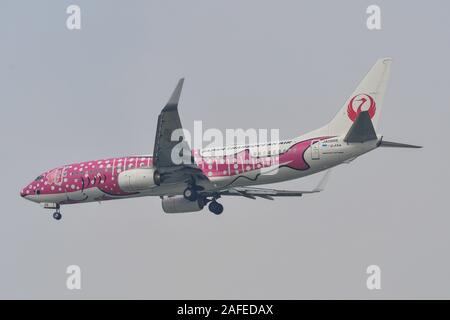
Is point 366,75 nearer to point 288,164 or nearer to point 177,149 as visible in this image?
point 288,164

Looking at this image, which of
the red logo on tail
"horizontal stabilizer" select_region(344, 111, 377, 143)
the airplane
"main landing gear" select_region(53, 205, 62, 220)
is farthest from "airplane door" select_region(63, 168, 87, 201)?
"horizontal stabilizer" select_region(344, 111, 377, 143)

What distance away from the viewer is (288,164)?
4825 cm

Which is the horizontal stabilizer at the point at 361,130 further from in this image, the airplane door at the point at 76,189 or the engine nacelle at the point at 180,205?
the airplane door at the point at 76,189

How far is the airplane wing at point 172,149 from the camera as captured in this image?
45.1 metres

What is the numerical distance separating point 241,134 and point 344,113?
648cm

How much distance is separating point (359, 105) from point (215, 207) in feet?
34.7

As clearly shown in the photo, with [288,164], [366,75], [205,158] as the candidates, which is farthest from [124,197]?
[366,75]

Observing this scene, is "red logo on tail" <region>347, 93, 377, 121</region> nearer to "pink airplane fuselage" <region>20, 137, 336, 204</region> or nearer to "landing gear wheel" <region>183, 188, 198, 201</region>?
"pink airplane fuselage" <region>20, 137, 336, 204</region>

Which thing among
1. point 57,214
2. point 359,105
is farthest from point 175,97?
point 57,214

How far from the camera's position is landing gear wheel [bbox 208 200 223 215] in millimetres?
53781

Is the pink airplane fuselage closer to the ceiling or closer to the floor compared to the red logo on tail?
closer to the floor

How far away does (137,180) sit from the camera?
48.9 meters

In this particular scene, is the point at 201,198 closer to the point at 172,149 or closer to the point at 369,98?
the point at 172,149

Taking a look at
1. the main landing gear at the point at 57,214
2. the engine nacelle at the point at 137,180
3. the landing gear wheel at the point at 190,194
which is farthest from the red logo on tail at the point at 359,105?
the main landing gear at the point at 57,214
